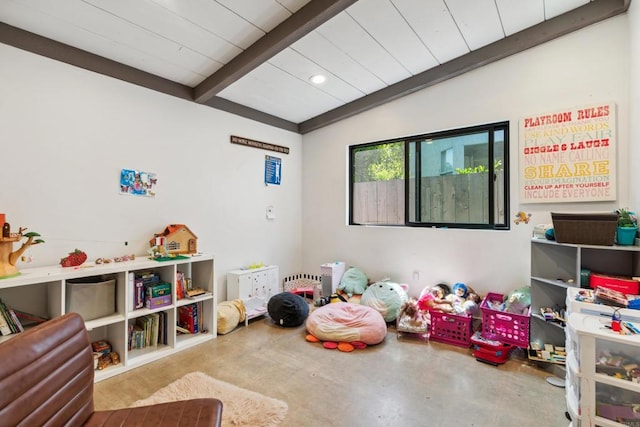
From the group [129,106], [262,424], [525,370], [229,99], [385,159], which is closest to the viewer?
[262,424]

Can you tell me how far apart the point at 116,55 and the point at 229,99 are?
1.17 m

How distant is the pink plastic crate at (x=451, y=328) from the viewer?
8.82 ft

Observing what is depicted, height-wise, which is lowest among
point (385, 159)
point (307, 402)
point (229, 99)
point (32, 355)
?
point (307, 402)

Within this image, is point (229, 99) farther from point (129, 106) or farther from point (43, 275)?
point (43, 275)

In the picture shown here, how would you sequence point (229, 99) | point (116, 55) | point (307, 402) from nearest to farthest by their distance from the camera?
point (307, 402) → point (116, 55) → point (229, 99)

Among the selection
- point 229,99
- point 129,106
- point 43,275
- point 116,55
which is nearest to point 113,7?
point 116,55

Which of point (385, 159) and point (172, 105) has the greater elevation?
point (172, 105)

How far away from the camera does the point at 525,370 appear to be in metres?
2.29

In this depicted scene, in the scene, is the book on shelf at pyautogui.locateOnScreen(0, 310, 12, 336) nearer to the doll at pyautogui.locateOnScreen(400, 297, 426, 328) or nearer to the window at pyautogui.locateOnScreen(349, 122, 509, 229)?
the doll at pyautogui.locateOnScreen(400, 297, 426, 328)

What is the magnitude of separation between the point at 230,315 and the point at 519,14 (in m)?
3.71

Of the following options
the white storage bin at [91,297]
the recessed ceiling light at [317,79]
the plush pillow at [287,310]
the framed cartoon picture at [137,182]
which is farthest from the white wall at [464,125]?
the white storage bin at [91,297]

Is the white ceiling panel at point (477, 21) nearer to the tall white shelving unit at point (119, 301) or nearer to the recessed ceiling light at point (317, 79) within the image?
the recessed ceiling light at point (317, 79)

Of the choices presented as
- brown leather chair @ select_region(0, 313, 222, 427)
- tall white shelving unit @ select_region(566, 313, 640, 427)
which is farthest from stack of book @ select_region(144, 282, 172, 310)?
tall white shelving unit @ select_region(566, 313, 640, 427)

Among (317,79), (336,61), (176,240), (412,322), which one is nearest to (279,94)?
(317,79)
